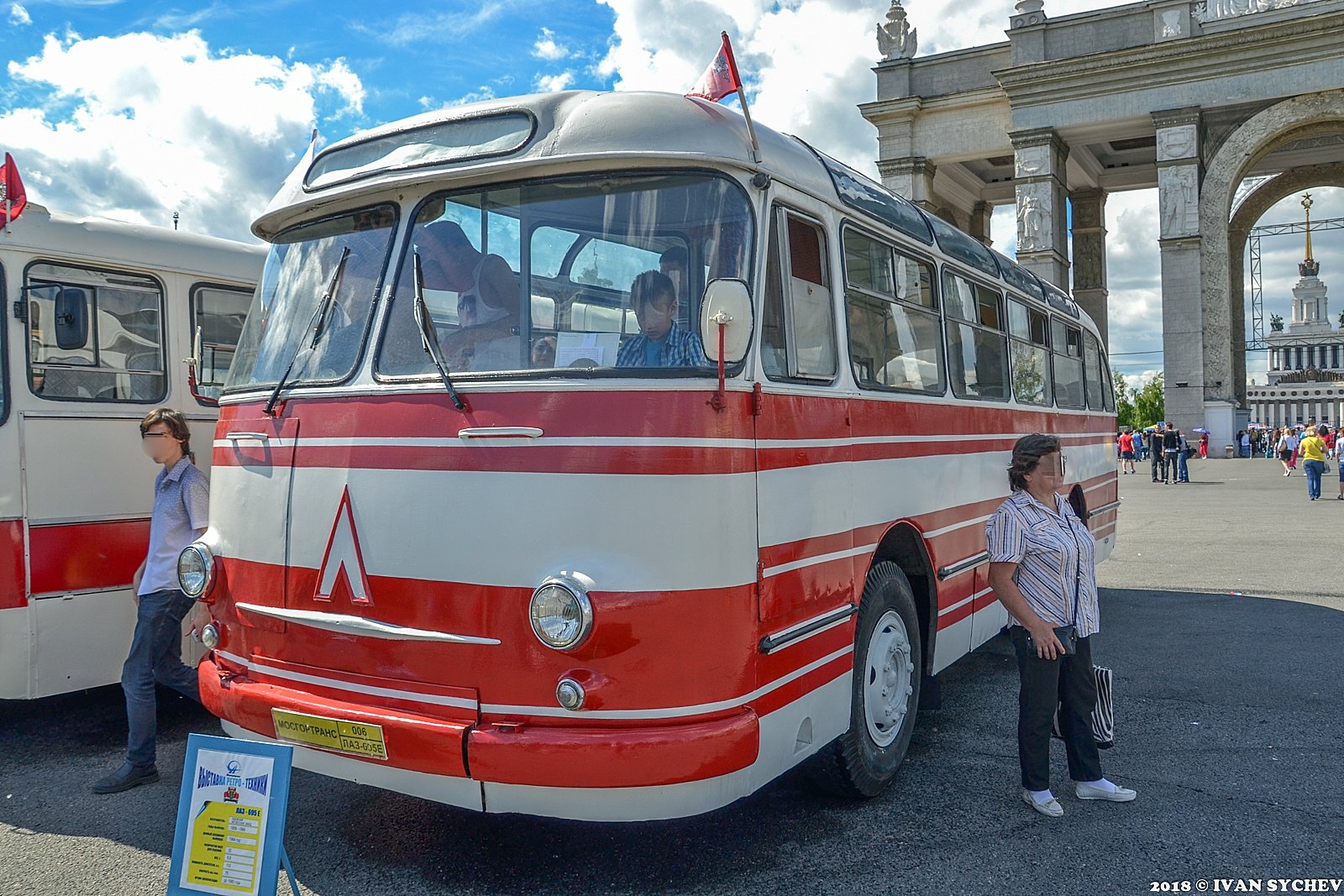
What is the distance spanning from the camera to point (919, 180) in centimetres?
4656

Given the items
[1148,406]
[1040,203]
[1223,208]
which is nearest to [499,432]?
[1040,203]

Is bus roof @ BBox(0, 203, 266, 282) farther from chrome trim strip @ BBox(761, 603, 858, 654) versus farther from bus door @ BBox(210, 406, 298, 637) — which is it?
chrome trim strip @ BBox(761, 603, 858, 654)

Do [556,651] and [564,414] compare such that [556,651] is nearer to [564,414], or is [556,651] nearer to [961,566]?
[564,414]

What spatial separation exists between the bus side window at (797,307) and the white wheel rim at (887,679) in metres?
1.37

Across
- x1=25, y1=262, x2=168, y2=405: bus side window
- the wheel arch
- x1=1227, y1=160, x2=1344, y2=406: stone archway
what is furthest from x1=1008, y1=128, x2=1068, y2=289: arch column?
x1=25, y1=262, x2=168, y2=405: bus side window

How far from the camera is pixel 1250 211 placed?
52656 mm

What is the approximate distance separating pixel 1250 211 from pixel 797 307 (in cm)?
5661

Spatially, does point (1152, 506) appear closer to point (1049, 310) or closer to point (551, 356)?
point (1049, 310)

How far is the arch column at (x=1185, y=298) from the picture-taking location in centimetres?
3997

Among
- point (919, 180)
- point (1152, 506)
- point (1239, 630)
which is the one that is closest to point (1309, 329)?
point (919, 180)

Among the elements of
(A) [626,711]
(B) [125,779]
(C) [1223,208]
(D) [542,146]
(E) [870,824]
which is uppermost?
(C) [1223,208]

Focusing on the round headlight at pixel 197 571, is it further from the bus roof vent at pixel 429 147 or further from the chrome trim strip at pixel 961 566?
the chrome trim strip at pixel 961 566

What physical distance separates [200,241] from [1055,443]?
550 cm

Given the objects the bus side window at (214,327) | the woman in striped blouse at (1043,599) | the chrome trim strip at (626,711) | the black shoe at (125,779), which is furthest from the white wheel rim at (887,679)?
the bus side window at (214,327)
